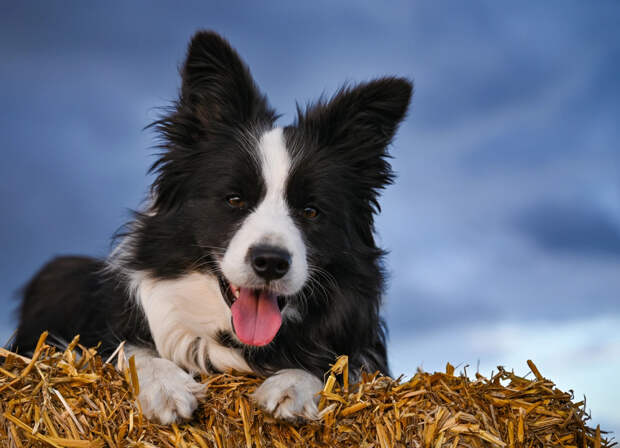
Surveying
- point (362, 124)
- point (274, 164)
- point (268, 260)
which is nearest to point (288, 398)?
point (268, 260)

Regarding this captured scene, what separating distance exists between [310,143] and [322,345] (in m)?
1.18

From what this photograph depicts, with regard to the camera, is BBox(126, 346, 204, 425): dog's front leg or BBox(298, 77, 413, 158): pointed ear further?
BBox(298, 77, 413, 158): pointed ear

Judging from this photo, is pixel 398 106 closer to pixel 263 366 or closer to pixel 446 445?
pixel 263 366

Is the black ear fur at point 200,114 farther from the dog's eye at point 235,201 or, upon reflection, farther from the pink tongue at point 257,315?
the pink tongue at point 257,315

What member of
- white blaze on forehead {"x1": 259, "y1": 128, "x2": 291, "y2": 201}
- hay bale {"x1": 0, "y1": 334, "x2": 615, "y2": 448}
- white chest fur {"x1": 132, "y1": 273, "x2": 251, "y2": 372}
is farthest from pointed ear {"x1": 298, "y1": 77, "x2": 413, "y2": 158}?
hay bale {"x1": 0, "y1": 334, "x2": 615, "y2": 448}

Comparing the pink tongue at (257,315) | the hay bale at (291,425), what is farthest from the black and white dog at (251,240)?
the hay bale at (291,425)

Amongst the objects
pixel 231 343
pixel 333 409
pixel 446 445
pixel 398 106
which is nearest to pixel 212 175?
pixel 231 343

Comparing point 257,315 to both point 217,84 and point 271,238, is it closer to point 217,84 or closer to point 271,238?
point 271,238

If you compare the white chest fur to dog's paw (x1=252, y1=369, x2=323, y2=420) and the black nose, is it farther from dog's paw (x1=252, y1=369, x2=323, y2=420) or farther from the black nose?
dog's paw (x1=252, y1=369, x2=323, y2=420)

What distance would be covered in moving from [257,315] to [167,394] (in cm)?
70

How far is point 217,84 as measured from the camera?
3836 millimetres

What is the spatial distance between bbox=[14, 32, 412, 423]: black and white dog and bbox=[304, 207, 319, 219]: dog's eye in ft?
0.04

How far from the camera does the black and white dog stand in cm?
335

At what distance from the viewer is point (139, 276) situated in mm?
3729
